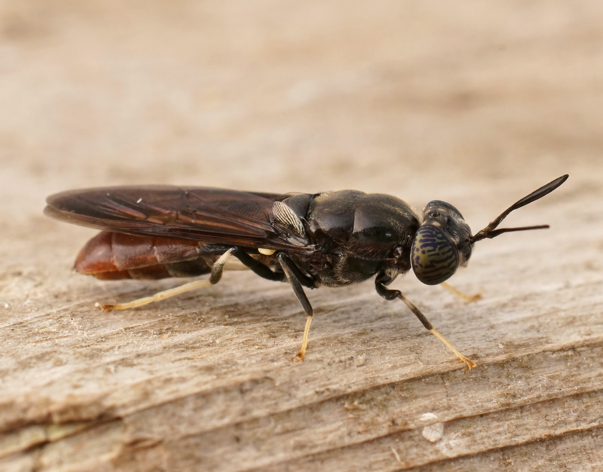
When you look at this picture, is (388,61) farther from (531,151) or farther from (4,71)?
(4,71)

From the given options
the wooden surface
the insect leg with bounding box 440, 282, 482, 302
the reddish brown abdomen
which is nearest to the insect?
the reddish brown abdomen

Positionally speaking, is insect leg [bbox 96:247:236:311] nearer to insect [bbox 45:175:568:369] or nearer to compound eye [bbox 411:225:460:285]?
insect [bbox 45:175:568:369]

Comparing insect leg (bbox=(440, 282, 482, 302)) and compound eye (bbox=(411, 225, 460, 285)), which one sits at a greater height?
compound eye (bbox=(411, 225, 460, 285))

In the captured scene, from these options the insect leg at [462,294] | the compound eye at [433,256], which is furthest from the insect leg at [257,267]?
the insect leg at [462,294]

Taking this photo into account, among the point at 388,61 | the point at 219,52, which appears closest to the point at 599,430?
the point at 388,61

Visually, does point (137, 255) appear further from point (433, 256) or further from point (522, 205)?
point (522, 205)

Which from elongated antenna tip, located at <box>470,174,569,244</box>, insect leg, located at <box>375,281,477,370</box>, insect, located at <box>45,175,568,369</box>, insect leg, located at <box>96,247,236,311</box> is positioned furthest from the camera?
insect, located at <box>45,175,568,369</box>

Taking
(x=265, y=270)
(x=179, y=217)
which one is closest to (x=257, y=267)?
(x=265, y=270)
